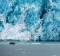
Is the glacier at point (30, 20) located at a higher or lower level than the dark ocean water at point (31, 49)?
higher

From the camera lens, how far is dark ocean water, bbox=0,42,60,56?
3.75m

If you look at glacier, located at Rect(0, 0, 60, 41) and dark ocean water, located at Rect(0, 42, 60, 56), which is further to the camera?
glacier, located at Rect(0, 0, 60, 41)

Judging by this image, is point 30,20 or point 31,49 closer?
point 31,49

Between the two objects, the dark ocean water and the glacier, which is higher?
the glacier

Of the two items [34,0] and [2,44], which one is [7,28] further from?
[34,0]

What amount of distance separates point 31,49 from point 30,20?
56 centimetres

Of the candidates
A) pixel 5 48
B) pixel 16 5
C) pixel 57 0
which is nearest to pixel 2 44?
pixel 5 48

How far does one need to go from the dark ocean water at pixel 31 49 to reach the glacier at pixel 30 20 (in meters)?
0.10

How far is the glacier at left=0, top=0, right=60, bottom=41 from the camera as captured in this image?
13.7 ft

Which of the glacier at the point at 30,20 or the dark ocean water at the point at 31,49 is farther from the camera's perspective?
the glacier at the point at 30,20

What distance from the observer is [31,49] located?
159 inches

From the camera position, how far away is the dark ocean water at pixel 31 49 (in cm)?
375

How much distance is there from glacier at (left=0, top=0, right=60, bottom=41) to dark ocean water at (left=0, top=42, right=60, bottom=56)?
0.10 metres

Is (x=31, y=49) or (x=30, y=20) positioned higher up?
(x=30, y=20)
